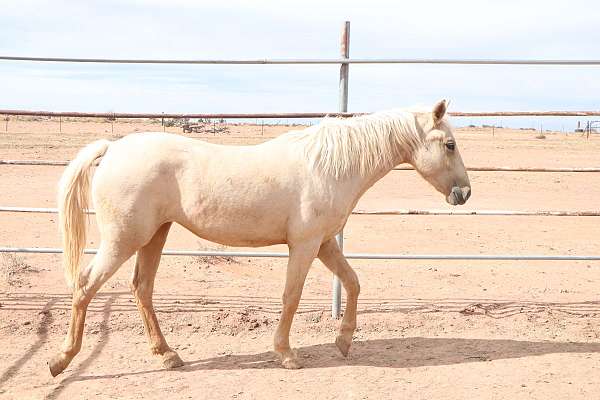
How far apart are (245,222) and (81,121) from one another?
4441cm

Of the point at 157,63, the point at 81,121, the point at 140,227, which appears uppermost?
the point at 157,63

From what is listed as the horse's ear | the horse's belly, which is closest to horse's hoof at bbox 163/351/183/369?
the horse's belly

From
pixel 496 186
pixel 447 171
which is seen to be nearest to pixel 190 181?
pixel 447 171

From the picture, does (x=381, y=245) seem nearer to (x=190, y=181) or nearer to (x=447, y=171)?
(x=447, y=171)

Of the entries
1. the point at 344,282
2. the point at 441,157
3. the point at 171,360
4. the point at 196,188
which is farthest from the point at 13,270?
the point at 441,157

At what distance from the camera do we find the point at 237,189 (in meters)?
3.92

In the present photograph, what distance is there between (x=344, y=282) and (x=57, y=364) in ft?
6.31

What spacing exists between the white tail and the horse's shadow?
744mm

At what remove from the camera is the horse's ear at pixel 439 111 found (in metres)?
3.99

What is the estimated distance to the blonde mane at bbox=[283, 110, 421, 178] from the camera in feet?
13.3

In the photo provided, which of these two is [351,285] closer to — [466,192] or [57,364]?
[466,192]

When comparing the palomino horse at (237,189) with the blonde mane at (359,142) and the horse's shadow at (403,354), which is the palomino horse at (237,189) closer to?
the blonde mane at (359,142)

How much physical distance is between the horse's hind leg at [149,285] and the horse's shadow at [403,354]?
190mm

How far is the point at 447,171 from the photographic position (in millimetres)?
4141
